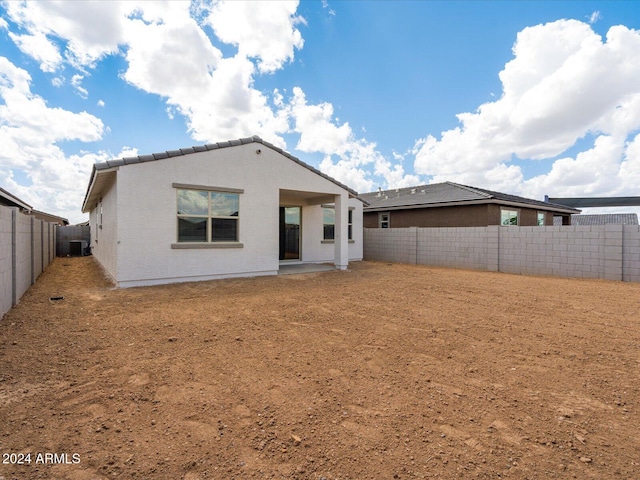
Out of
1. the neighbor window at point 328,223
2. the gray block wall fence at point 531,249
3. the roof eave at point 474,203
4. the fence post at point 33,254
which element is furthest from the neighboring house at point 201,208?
the roof eave at point 474,203

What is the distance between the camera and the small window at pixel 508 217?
55.7 ft

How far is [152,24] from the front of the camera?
9.16m

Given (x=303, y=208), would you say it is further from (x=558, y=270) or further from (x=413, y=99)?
(x=558, y=270)

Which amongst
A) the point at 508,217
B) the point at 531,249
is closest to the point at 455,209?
the point at 508,217

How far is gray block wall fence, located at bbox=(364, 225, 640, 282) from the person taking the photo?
9711mm

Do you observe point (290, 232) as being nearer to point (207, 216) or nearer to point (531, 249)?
point (207, 216)

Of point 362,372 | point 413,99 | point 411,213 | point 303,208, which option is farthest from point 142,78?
point 411,213

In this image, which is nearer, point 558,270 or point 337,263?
point 558,270

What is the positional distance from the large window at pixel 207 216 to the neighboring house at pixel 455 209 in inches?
397

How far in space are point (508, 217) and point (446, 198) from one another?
11.4 feet

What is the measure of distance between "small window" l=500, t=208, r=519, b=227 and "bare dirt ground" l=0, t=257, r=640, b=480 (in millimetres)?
11884

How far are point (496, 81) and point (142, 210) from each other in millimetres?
13909

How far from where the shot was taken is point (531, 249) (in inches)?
452

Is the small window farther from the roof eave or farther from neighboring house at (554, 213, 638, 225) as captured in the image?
neighboring house at (554, 213, 638, 225)
